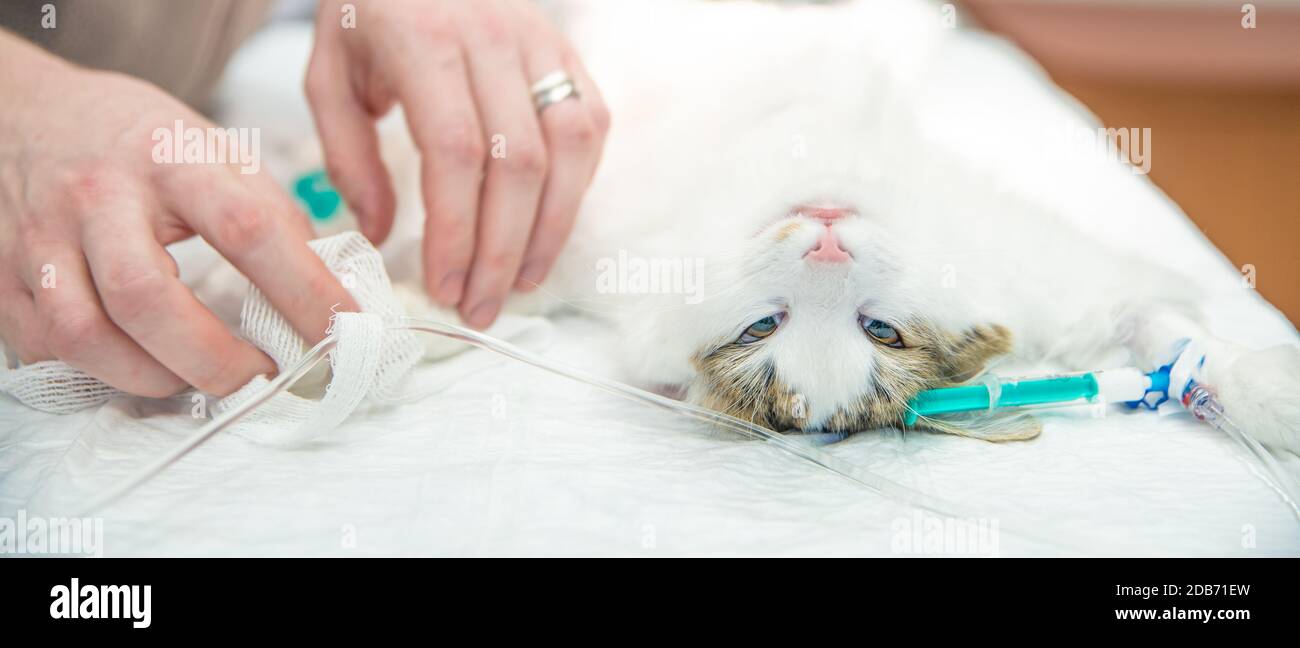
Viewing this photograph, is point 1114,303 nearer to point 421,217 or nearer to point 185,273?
point 421,217

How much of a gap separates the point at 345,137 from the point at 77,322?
16.1 inches

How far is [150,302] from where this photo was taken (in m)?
0.65

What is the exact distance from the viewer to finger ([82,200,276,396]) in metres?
0.65

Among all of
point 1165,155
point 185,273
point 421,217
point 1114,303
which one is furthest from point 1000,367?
point 1165,155

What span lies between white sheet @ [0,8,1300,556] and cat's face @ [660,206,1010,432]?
44 mm

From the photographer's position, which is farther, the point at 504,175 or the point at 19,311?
the point at 504,175

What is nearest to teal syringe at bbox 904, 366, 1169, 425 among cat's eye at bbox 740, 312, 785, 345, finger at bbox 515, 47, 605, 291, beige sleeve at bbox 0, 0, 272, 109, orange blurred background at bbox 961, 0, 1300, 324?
cat's eye at bbox 740, 312, 785, 345

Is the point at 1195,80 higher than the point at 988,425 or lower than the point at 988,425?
higher

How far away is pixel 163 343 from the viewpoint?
673 millimetres

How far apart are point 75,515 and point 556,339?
478mm

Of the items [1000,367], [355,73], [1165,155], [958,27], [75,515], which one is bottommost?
[75,515]

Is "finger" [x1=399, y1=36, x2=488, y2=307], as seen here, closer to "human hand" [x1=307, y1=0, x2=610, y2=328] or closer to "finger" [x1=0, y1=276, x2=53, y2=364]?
"human hand" [x1=307, y1=0, x2=610, y2=328]

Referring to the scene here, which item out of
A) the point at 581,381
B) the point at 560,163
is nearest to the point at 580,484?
the point at 581,381

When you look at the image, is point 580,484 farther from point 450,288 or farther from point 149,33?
point 149,33
